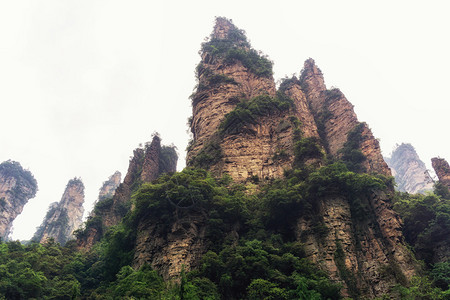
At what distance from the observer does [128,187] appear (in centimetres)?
4494

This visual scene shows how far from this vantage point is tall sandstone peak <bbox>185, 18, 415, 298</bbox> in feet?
73.2

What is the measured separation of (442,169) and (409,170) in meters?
66.7

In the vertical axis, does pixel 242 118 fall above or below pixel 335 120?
below

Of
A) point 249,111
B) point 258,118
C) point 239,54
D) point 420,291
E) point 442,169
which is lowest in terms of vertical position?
point 420,291

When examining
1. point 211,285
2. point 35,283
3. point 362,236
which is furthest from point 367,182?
point 35,283

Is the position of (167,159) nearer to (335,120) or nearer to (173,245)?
(335,120)

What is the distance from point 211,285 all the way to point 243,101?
23.9 metres

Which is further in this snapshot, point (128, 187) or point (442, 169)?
point (128, 187)

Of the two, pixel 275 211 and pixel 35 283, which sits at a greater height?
pixel 275 211

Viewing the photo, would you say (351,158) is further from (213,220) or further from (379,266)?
(213,220)

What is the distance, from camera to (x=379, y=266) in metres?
21.7

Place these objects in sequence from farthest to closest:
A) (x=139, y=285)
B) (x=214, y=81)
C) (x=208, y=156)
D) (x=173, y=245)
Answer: (x=214, y=81), (x=208, y=156), (x=173, y=245), (x=139, y=285)

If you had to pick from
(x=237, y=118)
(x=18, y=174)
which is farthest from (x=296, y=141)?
(x=18, y=174)

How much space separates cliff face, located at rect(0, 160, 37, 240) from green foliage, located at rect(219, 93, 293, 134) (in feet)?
197
